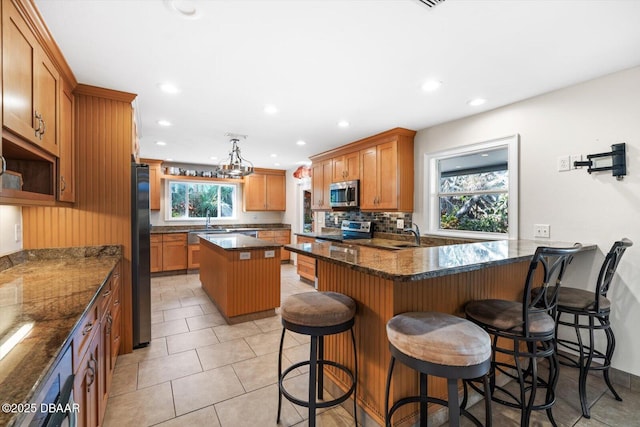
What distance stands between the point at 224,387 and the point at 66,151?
7.27ft

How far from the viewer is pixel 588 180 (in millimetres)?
2383

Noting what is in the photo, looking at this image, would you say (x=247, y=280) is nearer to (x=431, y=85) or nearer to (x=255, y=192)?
(x=431, y=85)

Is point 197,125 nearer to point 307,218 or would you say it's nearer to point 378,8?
point 378,8

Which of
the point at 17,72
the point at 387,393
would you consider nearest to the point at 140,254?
the point at 17,72

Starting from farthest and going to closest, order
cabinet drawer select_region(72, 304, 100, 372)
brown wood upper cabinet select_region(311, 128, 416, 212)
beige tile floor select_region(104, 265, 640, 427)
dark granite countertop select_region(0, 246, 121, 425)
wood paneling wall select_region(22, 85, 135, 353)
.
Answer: brown wood upper cabinet select_region(311, 128, 416, 212) < wood paneling wall select_region(22, 85, 135, 353) < beige tile floor select_region(104, 265, 640, 427) < cabinet drawer select_region(72, 304, 100, 372) < dark granite countertop select_region(0, 246, 121, 425)

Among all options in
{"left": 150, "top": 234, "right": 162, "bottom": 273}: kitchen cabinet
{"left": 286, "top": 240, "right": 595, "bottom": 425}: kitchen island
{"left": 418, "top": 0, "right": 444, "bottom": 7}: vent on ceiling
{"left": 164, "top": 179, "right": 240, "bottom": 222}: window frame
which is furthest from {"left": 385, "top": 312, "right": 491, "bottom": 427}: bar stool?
{"left": 164, "top": 179, "right": 240, "bottom": 222}: window frame

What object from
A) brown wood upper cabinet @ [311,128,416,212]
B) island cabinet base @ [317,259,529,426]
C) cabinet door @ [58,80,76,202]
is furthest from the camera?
brown wood upper cabinet @ [311,128,416,212]

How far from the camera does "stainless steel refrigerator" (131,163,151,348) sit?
2676 mm

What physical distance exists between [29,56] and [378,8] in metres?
1.96

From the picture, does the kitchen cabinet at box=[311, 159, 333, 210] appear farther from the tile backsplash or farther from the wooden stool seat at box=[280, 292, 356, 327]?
the wooden stool seat at box=[280, 292, 356, 327]

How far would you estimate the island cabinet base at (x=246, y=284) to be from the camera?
3.30m

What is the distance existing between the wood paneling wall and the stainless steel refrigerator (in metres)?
0.04

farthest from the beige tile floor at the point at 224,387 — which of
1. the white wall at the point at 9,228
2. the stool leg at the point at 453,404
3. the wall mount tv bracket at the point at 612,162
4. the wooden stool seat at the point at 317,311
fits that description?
the wall mount tv bracket at the point at 612,162

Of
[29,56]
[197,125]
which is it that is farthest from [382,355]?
[197,125]
